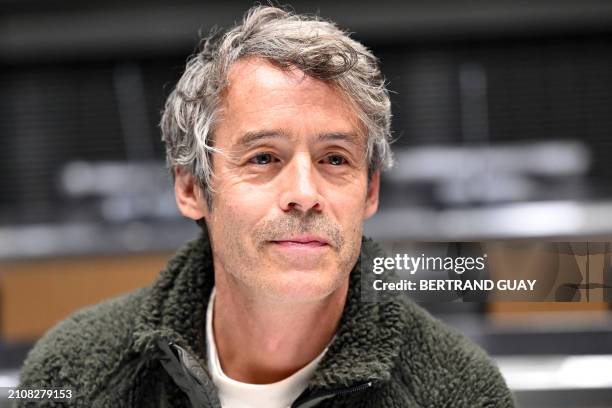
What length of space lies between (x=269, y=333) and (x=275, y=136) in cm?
22

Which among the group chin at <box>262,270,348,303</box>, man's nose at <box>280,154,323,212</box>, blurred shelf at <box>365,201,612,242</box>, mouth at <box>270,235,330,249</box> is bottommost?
chin at <box>262,270,348,303</box>

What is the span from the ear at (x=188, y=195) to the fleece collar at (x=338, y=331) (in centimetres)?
8

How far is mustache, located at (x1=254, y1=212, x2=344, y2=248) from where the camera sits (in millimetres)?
818

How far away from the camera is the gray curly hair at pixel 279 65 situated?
86 cm

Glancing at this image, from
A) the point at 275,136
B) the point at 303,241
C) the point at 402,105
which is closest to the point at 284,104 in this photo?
the point at 275,136

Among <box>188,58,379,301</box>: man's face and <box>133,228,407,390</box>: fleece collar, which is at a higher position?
<box>188,58,379,301</box>: man's face

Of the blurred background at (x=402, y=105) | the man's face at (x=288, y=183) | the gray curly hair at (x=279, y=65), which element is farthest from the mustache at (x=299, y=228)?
the blurred background at (x=402, y=105)

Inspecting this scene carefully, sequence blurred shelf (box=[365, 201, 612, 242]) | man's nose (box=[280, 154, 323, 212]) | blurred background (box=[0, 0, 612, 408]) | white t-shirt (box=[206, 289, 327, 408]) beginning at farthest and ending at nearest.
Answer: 1. blurred background (box=[0, 0, 612, 408])
2. blurred shelf (box=[365, 201, 612, 242])
3. white t-shirt (box=[206, 289, 327, 408])
4. man's nose (box=[280, 154, 323, 212])

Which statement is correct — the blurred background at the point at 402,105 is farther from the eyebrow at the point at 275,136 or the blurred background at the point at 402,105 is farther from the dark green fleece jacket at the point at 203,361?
the eyebrow at the point at 275,136

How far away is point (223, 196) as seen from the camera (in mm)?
881

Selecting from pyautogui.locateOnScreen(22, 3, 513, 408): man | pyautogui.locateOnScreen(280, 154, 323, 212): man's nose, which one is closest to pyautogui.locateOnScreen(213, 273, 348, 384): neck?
pyautogui.locateOnScreen(22, 3, 513, 408): man

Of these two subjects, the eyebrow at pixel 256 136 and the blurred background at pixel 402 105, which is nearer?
the eyebrow at pixel 256 136

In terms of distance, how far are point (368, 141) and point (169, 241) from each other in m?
0.83

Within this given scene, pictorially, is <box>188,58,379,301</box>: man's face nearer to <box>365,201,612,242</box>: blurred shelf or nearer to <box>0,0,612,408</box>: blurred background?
A: <box>365,201,612,242</box>: blurred shelf
